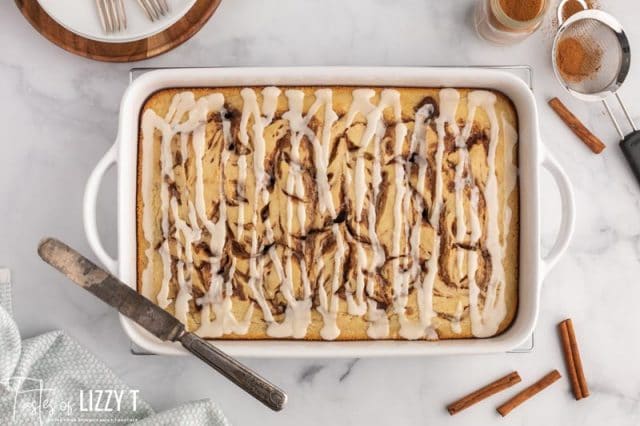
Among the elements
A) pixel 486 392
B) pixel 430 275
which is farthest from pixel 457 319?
pixel 486 392

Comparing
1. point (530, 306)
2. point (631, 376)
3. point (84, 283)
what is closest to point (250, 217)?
point (84, 283)

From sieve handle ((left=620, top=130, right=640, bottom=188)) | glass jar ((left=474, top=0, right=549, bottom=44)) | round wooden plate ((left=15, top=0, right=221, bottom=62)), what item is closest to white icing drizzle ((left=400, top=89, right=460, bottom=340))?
glass jar ((left=474, top=0, right=549, bottom=44))

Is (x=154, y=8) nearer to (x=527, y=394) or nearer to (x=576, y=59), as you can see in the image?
(x=576, y=59)

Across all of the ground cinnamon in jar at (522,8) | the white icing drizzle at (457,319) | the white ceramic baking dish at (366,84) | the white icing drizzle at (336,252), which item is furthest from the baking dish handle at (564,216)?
the white icing drizzle at (336,252)

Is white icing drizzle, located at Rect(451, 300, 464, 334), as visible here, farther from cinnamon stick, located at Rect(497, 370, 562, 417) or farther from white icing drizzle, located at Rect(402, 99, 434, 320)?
cinnamon stick, located at Rect(497, 370, 562, 417)

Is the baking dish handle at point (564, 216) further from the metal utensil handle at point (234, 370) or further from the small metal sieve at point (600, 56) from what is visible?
the metal utensil handle at point (234, 370)

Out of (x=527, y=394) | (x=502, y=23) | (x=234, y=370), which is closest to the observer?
(x=234, y=370)

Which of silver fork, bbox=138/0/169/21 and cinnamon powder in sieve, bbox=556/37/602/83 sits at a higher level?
silver fork, bbox=138/0/169/21
